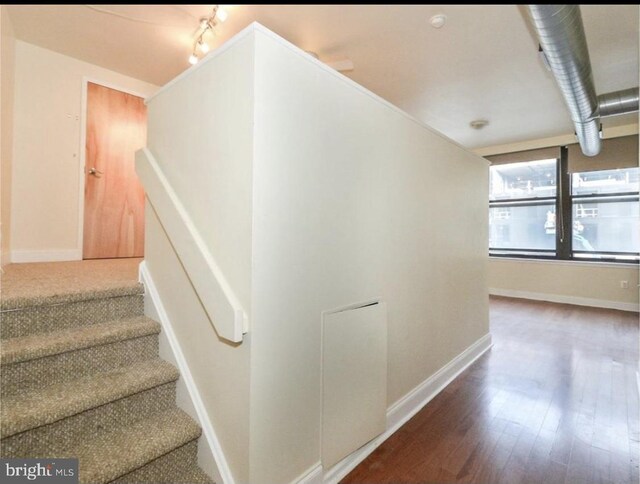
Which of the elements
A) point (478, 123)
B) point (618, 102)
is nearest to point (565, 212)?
point (478, 123)

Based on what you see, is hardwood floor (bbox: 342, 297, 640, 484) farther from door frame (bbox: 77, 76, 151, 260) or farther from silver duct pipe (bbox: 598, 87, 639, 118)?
door frame (bbox: 77, 76, 151, 260)

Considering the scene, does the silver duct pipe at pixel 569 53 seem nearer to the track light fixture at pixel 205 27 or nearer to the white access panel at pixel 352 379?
the white access panel at pixel 352 379

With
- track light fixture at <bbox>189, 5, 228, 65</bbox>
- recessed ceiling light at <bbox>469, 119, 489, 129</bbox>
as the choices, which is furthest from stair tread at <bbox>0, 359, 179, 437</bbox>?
recessed ceiling light at <bbox>469, 119, 489, 129</bbox>

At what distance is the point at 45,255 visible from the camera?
3268 millimetres

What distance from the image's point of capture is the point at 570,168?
16.8 ft

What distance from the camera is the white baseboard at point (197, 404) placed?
52.6 inches

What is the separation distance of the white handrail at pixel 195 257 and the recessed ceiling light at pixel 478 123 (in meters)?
4.48

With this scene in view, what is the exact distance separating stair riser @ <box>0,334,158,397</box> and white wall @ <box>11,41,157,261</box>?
2.53 m

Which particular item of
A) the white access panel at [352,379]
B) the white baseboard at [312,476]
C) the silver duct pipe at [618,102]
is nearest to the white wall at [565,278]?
the silver duct pipe at [618,102]

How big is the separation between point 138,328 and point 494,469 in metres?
1.97

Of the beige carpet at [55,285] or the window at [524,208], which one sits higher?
the window at [524,208]

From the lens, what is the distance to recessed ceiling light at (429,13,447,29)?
237 centimetres

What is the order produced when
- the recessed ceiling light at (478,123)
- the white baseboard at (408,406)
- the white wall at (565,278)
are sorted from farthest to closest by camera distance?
1. the white wall at (565,278)
2. the recessed ceiling light at (478,123)
3. the white baseboard at (408,406)

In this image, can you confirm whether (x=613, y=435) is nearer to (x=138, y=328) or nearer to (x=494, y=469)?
(x=494, y=469)
